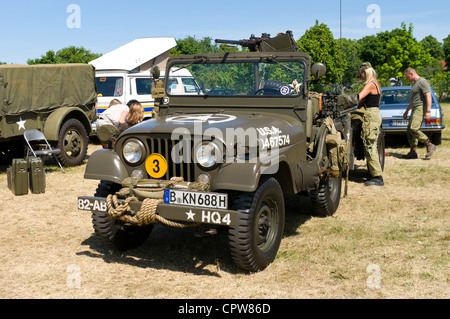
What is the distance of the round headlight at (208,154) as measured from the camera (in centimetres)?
412

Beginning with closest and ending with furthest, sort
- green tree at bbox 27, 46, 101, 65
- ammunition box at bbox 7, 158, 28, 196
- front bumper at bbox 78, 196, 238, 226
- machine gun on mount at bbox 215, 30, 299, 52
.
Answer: front bumper at bbox 78, 196, 238, 226 → machine gun on mount at bbox 215, 30, 299, 52 → ammunition box at bbox 7, 158, 28, 196 → green tree at bbox 27, 46, 101, 65

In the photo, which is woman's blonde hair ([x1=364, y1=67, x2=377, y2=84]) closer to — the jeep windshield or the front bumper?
the jeep windshield

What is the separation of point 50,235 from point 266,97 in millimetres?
2844

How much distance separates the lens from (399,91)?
12.0 meters

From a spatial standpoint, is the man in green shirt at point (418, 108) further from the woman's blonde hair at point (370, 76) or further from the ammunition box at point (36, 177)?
the ammunition box at point (36, 177)

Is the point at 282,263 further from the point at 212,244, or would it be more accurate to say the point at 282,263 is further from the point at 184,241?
the point at 184,241

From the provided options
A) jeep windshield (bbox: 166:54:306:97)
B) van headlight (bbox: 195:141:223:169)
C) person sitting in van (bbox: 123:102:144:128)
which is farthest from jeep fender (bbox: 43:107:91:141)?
van headlight (bbox: 195:141:223:169)

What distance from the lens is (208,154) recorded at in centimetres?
417

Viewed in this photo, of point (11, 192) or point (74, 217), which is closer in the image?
point (74, 217)

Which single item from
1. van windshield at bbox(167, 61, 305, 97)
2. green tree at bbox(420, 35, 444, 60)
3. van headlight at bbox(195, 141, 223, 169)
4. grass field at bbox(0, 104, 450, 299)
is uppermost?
green tree at bbox(420, 35, 444, 60)

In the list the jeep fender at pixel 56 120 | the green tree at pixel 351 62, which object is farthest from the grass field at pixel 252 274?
the green tree at pixel 351 62

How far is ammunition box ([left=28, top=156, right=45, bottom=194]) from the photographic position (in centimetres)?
771

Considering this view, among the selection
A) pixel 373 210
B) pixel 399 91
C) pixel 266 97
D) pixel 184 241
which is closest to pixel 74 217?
pixel 184 241

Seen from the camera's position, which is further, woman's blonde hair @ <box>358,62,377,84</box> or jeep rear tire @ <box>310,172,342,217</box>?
woman's blonde hair @ <box>358,62,377,84</box>
